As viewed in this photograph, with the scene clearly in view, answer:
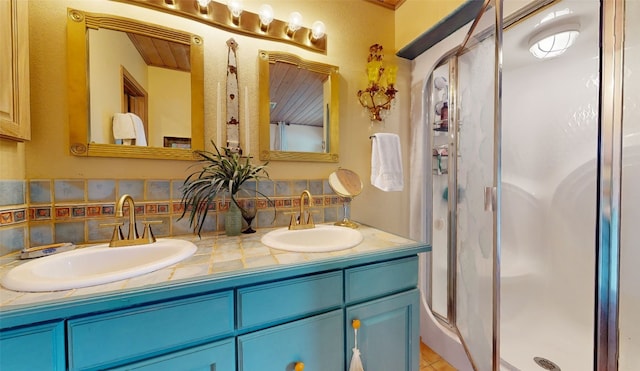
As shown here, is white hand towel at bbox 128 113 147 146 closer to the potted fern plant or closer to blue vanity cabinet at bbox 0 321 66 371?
the potted fern plant

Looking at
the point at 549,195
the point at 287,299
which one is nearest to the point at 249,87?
the point at 287,299

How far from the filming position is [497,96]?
0.95 meters

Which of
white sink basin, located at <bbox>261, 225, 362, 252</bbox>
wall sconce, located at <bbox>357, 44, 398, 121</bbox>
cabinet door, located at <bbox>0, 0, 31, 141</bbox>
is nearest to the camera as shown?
cabinet door, located at <bbox>0, 0, 31, 141</bbox>

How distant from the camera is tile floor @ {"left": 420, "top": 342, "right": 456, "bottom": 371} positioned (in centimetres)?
130

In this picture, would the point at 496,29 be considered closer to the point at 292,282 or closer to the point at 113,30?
the point at 292,282

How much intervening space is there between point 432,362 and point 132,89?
2.14 meters

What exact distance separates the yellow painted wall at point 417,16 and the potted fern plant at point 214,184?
51.7 inches

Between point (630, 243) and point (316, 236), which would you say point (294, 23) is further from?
point (630, 243)

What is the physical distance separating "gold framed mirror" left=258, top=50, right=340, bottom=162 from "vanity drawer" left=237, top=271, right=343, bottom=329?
0.72 meters

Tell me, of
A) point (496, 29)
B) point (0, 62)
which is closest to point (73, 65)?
point (0, 62)

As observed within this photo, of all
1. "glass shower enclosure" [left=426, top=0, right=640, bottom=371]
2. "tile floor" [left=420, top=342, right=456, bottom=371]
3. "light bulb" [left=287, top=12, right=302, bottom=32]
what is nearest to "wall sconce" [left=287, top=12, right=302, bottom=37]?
"light bulb" [left=287, top=12, right=302, bottom=32]

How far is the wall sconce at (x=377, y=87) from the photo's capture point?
1443 mm

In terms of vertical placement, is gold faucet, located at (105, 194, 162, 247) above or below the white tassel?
above

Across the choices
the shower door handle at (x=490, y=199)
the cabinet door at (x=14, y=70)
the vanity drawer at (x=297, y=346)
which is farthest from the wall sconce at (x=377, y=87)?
the cabinet door at (x=14, y=70)
